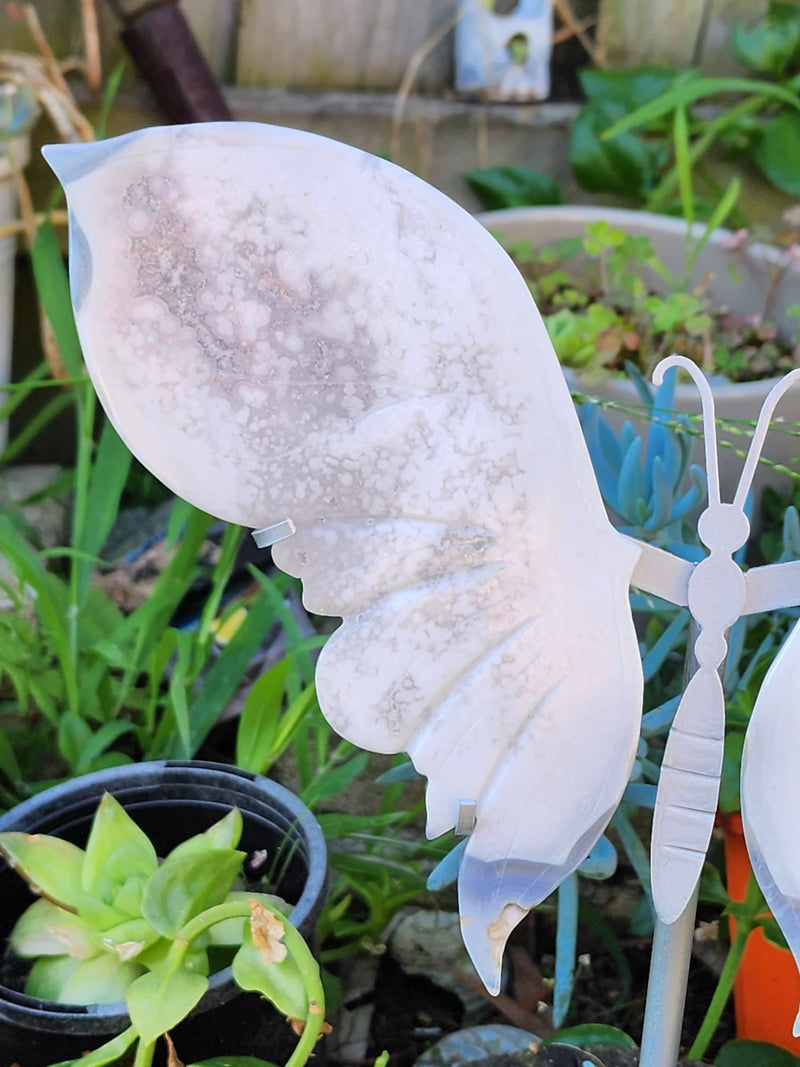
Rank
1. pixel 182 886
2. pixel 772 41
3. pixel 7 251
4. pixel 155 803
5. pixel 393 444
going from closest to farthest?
pixel 393 444
pixel 182 886
pixel 155 803
pixel 7 251
pixel 772 41

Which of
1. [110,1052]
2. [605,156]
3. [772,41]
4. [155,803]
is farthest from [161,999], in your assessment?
[772,41]

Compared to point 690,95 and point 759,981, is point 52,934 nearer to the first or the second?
point 759,981

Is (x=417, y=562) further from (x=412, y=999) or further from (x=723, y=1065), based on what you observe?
(x=412, y=999)

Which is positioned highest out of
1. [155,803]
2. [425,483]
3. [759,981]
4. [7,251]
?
[425,483]

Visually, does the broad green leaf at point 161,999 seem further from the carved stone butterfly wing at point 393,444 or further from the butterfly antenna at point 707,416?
the butterfly antenna at point 707,416

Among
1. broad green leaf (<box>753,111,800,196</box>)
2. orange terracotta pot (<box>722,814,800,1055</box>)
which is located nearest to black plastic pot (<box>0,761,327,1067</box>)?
orange terracotta pot (<box>722,814,800,1055</box>)

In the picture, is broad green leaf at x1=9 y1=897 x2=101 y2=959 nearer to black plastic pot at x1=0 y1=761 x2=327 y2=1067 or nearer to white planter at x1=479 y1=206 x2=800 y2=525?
black plastic pot at x1=0 y1=761 x2=327 y2=1067
